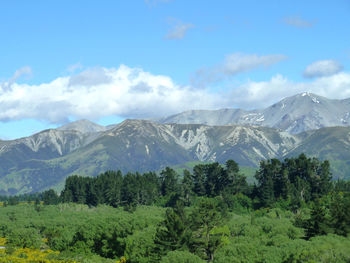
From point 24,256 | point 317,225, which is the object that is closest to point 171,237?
point 317,225

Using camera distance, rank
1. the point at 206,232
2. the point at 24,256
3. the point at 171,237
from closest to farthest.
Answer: the point at 171,237 < the point at 206,232 < the point at 24,256

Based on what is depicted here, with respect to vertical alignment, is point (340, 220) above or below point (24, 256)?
above

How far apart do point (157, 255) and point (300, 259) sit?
38.4 m

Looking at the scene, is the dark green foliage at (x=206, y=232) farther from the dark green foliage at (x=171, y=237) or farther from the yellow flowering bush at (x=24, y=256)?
the yellow flowering bush at (x=24, y=256)

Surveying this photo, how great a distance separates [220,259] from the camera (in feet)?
344

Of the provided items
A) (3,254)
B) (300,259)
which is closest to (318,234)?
(300,259)

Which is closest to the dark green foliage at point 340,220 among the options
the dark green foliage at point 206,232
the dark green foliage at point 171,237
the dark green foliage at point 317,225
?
the dark green foliage at point 317,225

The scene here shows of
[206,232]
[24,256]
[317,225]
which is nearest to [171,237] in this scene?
[206,232]

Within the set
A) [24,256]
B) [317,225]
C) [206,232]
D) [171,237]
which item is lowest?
[24,256]

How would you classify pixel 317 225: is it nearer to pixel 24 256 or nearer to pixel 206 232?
pixel 206 232

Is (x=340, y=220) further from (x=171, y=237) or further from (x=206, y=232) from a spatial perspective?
(x=171, y=237)

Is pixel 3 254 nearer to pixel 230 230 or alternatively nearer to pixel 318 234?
pixel 230 230

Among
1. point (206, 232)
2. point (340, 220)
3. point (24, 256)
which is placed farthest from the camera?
point (340, 220)

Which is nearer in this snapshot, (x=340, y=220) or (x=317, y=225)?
(x=317, y=225)
